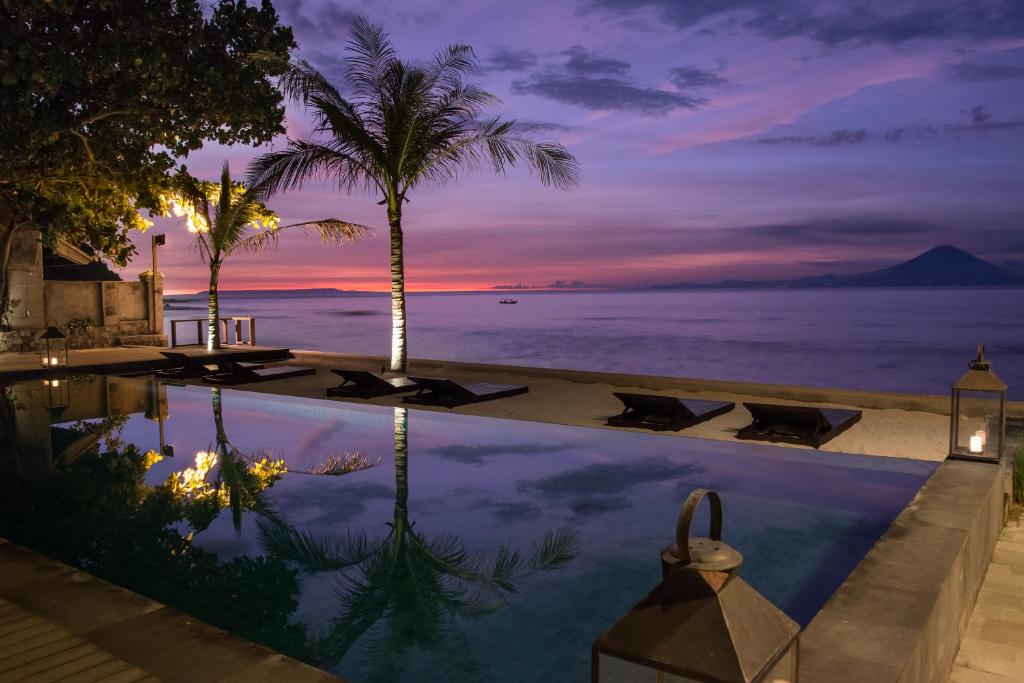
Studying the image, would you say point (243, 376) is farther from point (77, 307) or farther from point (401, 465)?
point (77, 307)

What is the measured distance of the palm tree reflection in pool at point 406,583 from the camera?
12.7 ft

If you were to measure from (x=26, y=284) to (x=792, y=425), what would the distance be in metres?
15.9

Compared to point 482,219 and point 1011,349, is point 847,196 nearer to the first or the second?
point 1011,349

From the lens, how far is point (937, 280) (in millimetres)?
129125

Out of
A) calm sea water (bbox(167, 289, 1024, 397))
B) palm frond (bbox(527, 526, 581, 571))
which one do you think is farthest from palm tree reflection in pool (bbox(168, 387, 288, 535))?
calm sea water (bbox(167, 289, 1024, 397))

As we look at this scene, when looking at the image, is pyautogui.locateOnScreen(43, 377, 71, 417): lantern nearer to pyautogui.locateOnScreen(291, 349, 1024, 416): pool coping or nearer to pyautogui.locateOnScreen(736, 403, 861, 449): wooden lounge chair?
pyautogui.locateOnScreen(291, 349, 1024, 416): pool coping

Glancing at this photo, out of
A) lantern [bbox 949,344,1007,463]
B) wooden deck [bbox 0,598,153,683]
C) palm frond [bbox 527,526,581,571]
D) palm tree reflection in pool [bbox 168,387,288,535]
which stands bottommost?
palm frond [bbox 527,526,581,571]

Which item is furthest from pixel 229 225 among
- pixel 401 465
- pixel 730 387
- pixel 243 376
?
pixel 730 387

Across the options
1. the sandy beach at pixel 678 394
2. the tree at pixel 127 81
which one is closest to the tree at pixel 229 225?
the sandy beach at pixel 678 394

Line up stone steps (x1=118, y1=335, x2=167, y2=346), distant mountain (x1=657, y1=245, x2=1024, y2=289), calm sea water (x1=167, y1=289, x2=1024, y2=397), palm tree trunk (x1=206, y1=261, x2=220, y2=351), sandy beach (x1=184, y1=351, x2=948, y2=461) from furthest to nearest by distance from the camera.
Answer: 1. distant mountain (x1=657, y1=245, x2=1024, y2=289)
2. calm sea water (x1=167, y1=289, x2=1024, y2=397)
3. stone steps (x1=118, y1=335, x2=167, y2=346)
4. palm tree trunk (x1=206, y1=261, x2=220, y2=351)
5. sandy beach (x1=184, y1=351, x2=948, y2=461)

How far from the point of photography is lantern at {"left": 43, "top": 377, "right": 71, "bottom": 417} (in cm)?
1031

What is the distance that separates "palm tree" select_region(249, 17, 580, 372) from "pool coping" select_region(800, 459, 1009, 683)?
9.59 meters

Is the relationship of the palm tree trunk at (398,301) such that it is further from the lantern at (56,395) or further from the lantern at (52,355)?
the lantern at (52,355)

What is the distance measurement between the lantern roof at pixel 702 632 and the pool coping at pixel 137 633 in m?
1.73
